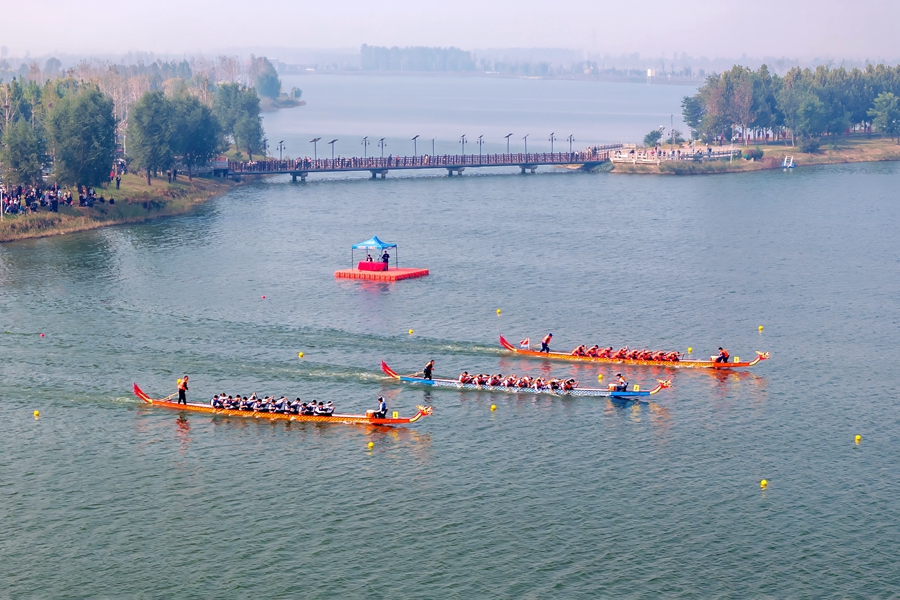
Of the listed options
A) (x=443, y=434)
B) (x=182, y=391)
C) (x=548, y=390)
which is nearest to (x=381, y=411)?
(x=443, y=434)

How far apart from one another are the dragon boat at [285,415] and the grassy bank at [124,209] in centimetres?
5847

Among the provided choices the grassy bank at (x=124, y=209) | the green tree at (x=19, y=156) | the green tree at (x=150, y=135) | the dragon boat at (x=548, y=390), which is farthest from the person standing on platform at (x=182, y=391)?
the green tree at (x=150, y=135)

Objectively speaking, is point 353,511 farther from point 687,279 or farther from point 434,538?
point 687,279

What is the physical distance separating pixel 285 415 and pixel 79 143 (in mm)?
78700

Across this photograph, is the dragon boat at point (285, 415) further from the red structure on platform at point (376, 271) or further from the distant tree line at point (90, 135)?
the distant tree line at point (90, 135)

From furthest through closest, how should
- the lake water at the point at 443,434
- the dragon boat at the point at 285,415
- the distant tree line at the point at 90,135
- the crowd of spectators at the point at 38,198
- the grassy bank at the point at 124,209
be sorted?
1. the distant tree line at the point at 90,135
2. the crowd of spectators at the point at 38,198
3. the grassy bank at the point at 124,209
4. the dragon boat at the point at 285,415
5. the lake water at the point at 443,434

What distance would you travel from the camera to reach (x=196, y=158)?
166875 millimetres

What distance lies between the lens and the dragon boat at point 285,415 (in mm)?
64875

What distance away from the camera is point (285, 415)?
66.0 meters

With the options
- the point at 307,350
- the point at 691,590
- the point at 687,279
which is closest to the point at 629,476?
the point at 691,590

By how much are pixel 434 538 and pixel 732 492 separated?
55.4ft

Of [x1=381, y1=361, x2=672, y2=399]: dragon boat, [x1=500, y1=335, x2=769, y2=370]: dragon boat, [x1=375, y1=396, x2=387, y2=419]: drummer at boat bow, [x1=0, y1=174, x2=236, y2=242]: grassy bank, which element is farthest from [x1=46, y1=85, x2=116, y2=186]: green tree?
[x1=375, y1=396, x2=387, y2=419]: drummer at boat bow

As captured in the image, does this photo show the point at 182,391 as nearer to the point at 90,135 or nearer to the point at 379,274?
the point at 379,274

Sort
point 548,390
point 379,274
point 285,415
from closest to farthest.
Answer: point 285,415 → point 548,390 → point 379,274
